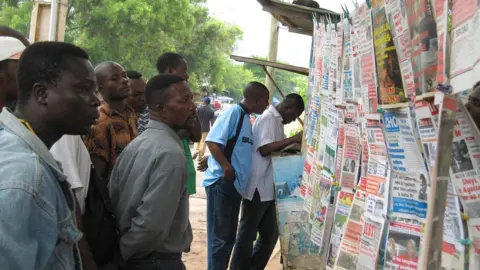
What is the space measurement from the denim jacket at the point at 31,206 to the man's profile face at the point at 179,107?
0.96 meters

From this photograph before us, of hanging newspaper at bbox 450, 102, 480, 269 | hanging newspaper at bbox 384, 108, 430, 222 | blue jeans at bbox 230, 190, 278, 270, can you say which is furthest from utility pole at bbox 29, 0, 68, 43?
hanging newspaper at bbox 450, 102, 480, 269

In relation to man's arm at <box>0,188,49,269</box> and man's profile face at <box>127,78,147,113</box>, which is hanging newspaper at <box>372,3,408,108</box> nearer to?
man's arm at <box>0,188,49,269</box>

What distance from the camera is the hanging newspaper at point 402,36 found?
1669 millimetres

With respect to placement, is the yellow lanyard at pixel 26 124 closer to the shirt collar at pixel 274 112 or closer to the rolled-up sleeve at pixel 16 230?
the rolled-up sleeve at pixel 16 230

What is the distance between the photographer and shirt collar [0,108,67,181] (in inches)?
48.2

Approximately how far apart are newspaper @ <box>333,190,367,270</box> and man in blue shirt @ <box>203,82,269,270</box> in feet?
5.54

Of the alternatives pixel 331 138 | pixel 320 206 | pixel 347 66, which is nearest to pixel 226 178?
pixel 320 206

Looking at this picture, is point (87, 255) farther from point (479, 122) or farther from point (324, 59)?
point (324, 59)

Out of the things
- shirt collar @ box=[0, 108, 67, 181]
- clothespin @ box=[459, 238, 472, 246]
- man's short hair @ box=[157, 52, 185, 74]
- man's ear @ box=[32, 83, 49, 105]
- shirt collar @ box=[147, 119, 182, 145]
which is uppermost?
man's short hair @ box=[157, 52, 185, 74]

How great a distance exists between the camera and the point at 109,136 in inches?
104

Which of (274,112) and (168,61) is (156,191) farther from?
(274,112)

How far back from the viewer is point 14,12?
55.8 feet

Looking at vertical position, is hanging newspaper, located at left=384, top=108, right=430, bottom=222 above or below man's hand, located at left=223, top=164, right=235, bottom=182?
above

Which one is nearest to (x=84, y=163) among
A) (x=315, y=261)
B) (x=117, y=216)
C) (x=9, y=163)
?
(x=117, y=216)
